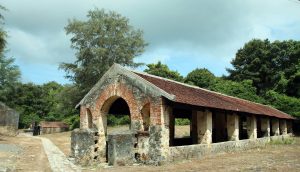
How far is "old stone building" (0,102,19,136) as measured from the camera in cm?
3575

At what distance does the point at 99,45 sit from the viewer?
1673 inches

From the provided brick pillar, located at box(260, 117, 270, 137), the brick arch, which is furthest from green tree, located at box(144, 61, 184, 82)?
the brick arch

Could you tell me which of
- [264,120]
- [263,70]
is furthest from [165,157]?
[263,70]

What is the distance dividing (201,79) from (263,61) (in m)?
8.84

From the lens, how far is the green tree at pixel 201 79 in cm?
4566

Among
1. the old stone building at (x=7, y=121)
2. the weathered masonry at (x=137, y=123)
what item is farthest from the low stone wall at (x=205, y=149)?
the old stone building at (x=7, y=121)

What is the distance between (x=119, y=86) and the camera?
52.6 ft

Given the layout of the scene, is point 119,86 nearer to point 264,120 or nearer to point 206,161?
point 206,161

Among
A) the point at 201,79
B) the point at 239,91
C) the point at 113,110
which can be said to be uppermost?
the point at 201,79

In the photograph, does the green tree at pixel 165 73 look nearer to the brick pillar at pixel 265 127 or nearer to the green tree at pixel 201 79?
the green tree at pixel 201 79

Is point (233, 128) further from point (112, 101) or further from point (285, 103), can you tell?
point (285, 103)

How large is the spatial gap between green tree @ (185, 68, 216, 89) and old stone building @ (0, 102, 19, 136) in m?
21.3

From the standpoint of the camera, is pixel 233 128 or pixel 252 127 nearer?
pixel 233 128

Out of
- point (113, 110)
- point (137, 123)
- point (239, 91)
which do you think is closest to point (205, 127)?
point (137, 123)
